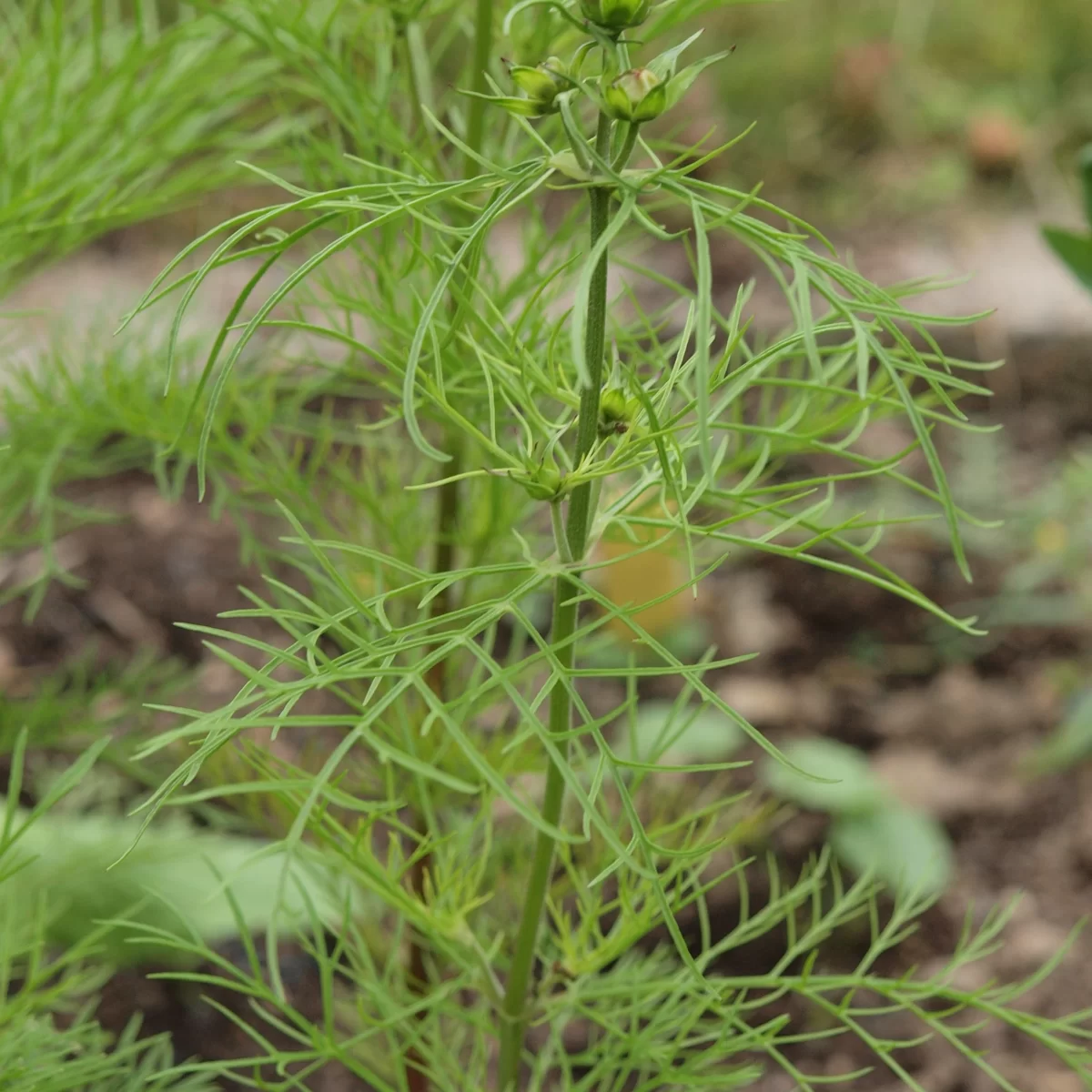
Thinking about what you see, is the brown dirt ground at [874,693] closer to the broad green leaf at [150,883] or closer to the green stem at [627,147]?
the broad green leaf at [150,883]

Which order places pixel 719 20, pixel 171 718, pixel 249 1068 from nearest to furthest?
pixel 249 1068 → pixel 171 718 → pixel 719 20

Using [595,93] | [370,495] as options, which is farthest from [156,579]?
[595,93]

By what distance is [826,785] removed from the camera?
1107mm

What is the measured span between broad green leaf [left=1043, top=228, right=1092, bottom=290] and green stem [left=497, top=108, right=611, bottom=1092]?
1.83 feet

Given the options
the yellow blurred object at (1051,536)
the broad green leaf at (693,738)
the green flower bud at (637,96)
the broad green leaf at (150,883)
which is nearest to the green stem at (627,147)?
the green flower bud at (637,96)

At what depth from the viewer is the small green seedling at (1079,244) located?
82 cm

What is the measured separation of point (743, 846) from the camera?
110 cm

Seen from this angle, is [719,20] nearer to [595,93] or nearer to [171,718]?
[171,718]

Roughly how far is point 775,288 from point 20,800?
48.4 inches

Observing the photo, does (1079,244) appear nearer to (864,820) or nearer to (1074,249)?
(1074,249)

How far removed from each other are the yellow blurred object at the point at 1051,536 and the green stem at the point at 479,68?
1.07 meters

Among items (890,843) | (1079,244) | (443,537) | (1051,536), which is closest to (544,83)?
(443,537)

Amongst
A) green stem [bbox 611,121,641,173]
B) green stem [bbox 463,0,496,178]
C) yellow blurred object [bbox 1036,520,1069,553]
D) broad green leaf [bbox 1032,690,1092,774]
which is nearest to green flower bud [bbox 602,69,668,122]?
green stem [bbox 611,121,641,173]

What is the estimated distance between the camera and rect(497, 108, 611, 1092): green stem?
31 centimetres
